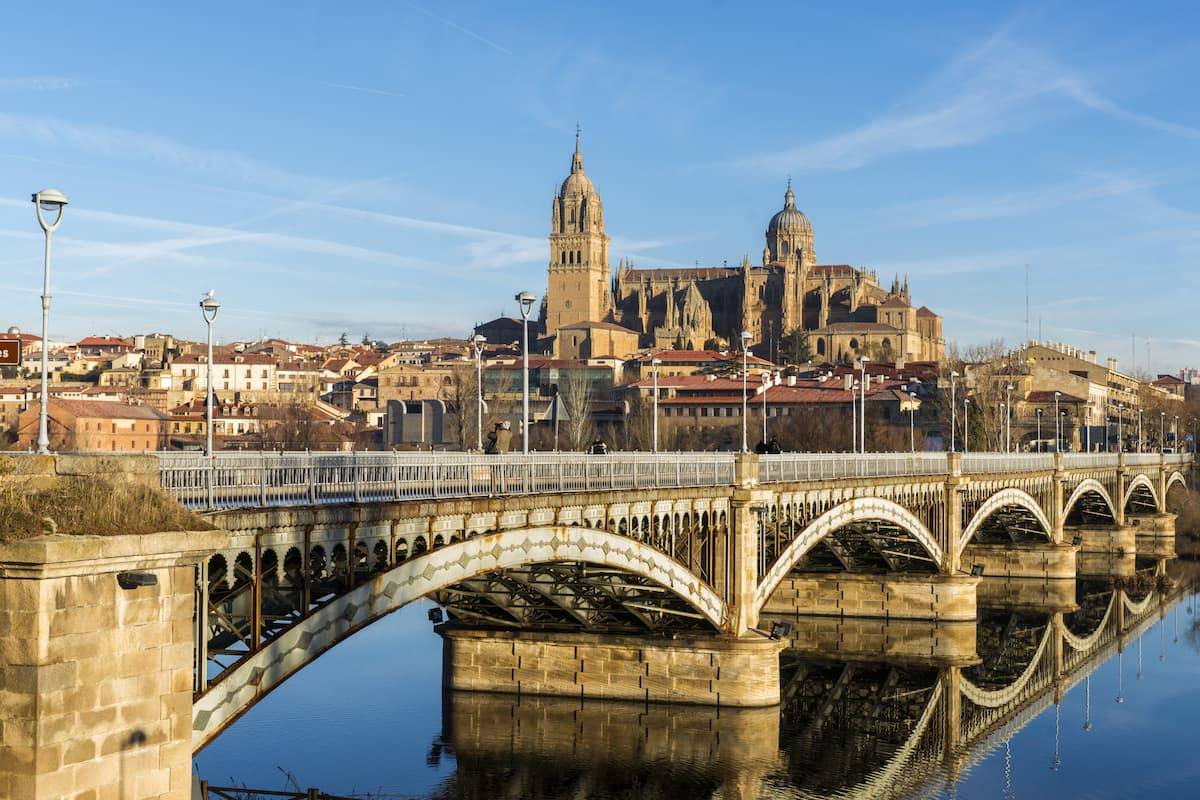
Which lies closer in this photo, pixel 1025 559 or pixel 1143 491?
pixel 1025 559

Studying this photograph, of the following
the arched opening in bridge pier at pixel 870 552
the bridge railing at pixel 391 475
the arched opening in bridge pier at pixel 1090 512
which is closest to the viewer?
the bridge railing at pixel 391 475

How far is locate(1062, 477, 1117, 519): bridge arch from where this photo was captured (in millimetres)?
65000

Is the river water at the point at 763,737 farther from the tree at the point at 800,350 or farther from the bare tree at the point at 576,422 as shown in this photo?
the tree at the point at 800,350

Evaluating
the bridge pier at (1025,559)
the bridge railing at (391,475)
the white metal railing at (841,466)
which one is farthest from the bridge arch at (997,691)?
the bridge pier at (1025,559)

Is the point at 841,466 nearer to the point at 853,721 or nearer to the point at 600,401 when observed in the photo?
the point at 853,721

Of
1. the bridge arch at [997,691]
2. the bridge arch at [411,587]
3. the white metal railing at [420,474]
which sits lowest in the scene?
the bridge arch at [997,691]

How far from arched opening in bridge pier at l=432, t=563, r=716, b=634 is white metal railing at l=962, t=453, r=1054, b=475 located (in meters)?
22.6

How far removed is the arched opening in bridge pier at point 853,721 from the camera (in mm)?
29000

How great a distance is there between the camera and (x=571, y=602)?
3066cm

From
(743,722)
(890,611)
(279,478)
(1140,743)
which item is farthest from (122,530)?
(890,611)

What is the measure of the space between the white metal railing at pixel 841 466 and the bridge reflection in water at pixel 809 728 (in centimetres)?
515

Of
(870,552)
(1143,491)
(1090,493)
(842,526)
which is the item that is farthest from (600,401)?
(842,526)

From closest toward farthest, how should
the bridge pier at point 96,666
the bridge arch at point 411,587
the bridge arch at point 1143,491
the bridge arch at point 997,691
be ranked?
A: the bridge pier at point 96,666 → the bridge arch at point 411,587 → the bridge arch at point 997,691 → the bridge arch at point 1143,491

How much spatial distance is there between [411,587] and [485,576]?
31.7ft
